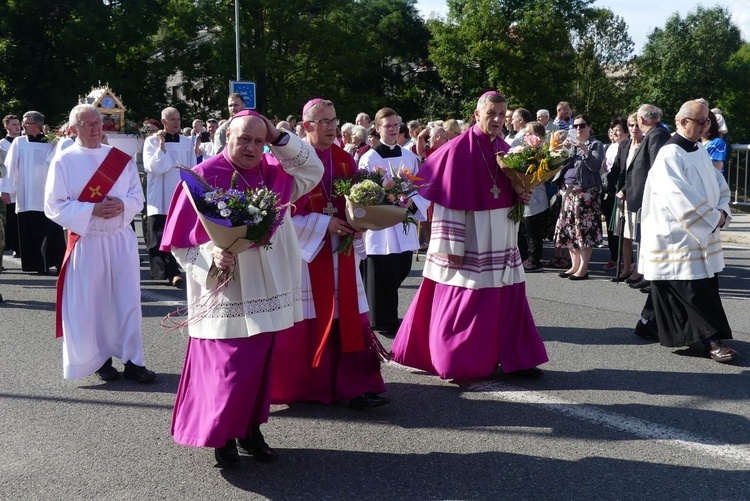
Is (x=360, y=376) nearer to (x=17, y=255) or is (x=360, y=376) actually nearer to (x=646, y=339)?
(x=646, y=339)

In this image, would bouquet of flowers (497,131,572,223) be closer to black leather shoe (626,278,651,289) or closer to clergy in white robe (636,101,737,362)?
clergy in white robe (636,101,737,362)

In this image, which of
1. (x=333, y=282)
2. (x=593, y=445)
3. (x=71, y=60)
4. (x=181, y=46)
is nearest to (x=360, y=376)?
(x=333, y=282)

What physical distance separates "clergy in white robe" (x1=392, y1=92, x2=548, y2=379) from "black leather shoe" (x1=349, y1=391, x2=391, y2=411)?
70cm

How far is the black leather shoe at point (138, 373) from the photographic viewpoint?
6.38m

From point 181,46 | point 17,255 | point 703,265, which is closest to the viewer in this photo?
point 703,265

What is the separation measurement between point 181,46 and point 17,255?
3399cm

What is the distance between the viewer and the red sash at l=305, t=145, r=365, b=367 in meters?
5.65

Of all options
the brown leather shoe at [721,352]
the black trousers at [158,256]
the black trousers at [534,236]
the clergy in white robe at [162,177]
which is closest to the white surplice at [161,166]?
the clergy in white robe at [162,177]

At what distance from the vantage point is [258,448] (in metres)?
4.79

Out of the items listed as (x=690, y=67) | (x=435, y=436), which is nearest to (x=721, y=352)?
(x=435, y=436)


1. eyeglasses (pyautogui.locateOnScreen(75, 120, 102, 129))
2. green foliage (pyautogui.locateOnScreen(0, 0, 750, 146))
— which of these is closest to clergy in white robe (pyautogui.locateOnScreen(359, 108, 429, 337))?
eyeglasses (pyautogui.locateOnScreen(75, 120, 102, 129))

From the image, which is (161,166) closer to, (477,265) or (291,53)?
(477,265)

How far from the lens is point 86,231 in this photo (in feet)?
20.8

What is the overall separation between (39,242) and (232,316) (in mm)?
8287
